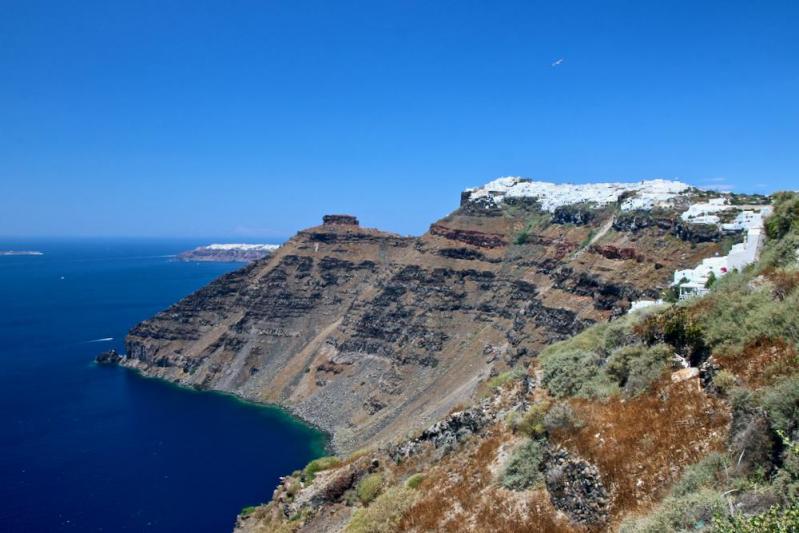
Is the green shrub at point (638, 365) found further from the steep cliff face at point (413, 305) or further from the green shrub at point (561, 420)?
the steep cliff face at point (413, 305)

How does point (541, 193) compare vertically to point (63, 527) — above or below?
above

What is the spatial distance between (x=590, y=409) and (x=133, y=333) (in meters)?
134

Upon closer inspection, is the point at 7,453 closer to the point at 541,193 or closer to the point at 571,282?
the point at 571,282

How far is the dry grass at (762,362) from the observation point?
41.1 feet

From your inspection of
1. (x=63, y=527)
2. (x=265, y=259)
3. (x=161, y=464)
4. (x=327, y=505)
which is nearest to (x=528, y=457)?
(x=327, y=505)

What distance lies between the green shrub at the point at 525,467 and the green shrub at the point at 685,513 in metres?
4.34

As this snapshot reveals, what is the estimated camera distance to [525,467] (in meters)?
15.8

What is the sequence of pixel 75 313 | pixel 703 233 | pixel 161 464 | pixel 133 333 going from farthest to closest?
pixel 75 313, pixel 133 333, pixel 161 464, pixel 703 233

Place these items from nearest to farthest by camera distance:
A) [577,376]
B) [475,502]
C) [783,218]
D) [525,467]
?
1. [525,467]
2. [475,502]
3. [577,376]
4. [783,218]

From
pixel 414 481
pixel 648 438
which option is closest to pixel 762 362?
pixel 648 438

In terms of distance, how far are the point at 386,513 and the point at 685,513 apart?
1020 centimetres

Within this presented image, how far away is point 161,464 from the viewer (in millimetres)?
74938

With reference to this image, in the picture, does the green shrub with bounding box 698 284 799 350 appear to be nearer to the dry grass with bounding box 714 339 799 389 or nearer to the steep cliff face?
the dry grass with bounding box 714 339 799 389

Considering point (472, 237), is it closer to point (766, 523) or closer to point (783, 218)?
point (783, 218)
